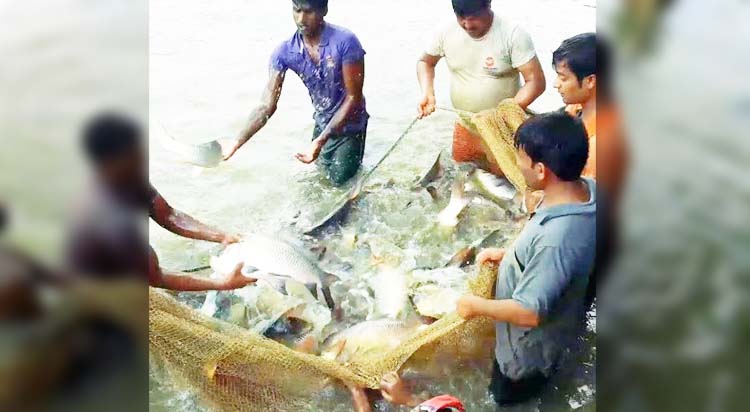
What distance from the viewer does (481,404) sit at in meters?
2.69

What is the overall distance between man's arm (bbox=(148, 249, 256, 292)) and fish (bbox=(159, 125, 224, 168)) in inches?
12.2

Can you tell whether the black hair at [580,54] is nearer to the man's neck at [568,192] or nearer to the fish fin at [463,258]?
the man's neck at [568,192]

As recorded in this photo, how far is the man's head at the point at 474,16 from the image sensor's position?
2695 mm

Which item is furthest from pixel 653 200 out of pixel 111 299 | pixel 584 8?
pixel 111 299

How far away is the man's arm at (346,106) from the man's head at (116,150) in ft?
1.65

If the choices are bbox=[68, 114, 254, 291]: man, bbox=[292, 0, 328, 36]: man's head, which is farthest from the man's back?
bbox=[68, 114, 254, 291]: man

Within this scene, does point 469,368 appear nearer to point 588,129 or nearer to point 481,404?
point 481,404

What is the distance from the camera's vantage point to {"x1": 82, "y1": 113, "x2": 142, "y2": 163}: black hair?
8.04 ft

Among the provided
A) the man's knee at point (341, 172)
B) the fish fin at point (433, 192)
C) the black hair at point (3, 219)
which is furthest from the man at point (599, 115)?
the black hair at point (3, 219)

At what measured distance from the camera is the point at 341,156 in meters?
2.75

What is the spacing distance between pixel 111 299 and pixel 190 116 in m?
0.61

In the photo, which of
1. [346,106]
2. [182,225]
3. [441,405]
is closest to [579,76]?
[346,106]

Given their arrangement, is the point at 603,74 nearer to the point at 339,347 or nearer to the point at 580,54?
the point at 580,54

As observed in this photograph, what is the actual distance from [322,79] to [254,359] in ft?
2.96
